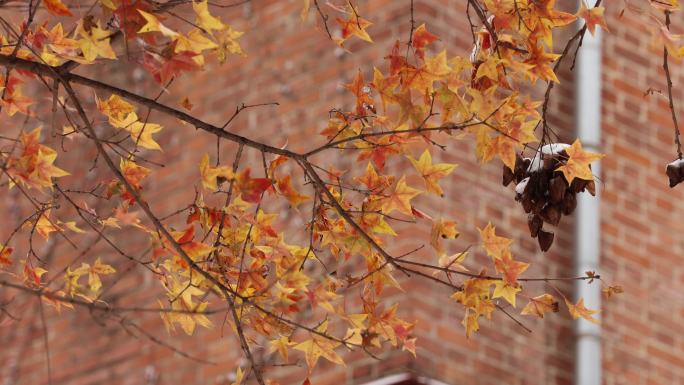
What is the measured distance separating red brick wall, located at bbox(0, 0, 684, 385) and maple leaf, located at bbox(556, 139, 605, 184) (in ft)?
7.24

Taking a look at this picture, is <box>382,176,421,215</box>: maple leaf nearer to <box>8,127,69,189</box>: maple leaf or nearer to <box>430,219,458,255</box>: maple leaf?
<box>430,219,458,255</box>: maple leaf

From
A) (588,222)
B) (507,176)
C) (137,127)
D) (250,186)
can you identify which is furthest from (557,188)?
(588,222)

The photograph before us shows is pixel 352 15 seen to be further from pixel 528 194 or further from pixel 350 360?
pixel 350 360

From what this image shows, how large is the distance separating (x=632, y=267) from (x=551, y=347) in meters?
0.59

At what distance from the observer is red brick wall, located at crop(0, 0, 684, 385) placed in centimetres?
536

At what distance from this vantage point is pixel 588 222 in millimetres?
5711

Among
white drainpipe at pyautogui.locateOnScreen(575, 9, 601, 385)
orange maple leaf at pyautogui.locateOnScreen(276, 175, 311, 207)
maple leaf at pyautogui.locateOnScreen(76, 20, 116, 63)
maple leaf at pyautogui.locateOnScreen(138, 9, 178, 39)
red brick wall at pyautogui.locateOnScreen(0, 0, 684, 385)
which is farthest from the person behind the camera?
white drainpipe at pyautogui.locateOnScreen(575, 9, 601, 385)

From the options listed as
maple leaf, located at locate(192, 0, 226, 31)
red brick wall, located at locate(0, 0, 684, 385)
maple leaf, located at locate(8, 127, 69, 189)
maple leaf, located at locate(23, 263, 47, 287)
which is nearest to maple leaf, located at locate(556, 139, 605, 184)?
maple leaf, located at locate(192, 0, 226, 31)

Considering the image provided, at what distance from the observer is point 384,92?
119 inches

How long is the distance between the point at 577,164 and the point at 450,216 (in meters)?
2.48

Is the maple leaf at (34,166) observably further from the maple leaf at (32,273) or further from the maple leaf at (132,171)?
the maple leaf at (32,273)

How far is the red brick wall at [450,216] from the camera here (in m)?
5.36

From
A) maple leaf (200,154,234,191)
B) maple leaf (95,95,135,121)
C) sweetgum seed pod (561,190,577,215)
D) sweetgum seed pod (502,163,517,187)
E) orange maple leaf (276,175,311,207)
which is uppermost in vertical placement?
maple leaf (95,95,135,121)

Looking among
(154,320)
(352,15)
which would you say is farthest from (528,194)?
(154,320)
